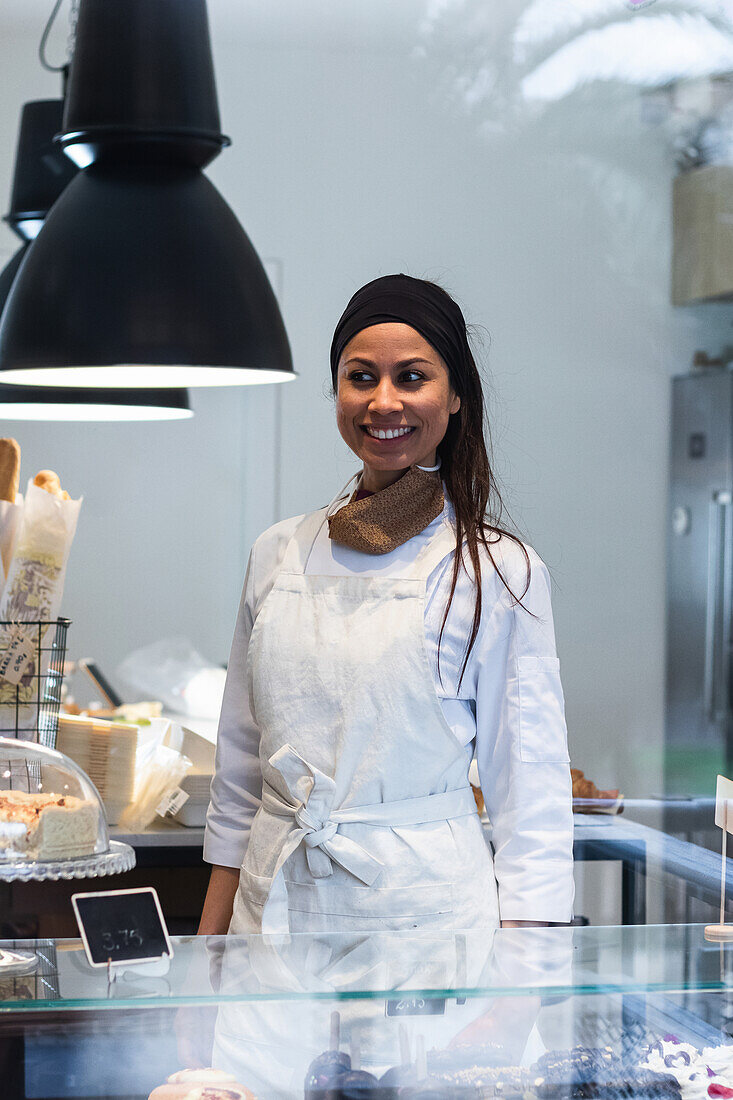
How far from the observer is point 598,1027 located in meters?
1.00

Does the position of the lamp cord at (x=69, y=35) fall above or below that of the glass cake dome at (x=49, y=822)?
above

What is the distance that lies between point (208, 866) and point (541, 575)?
960mm

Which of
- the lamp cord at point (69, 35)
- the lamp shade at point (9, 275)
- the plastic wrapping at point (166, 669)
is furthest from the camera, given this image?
the plastic wrapping at point (166, 669)

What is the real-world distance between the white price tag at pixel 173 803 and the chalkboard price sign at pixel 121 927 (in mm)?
1144

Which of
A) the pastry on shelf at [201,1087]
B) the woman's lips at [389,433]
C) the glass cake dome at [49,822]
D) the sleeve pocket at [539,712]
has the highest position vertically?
the woman's lips at [389,433]

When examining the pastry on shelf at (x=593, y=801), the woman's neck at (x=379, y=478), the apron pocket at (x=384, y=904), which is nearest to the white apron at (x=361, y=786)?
the apron pocket at (x=384, y=904)

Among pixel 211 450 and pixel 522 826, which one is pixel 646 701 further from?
pixel 522 826

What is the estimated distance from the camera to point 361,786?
1.46 m

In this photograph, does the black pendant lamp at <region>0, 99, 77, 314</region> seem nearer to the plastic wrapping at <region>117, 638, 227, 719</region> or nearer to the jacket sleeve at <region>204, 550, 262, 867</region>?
the jacket sleeve at <region>204, 550, 262, 867</region>

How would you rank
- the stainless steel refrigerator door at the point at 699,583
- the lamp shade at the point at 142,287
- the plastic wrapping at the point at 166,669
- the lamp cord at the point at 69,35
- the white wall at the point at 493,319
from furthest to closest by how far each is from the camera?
1. the plastic wrapping at the point at 166,669
2. the stainless steel refrigerator door at the point at 699,583
3. the white wall at the point at 493,319
4. the lamp cord at the point at 69,35
5. the lamp shade at the point at 142,287

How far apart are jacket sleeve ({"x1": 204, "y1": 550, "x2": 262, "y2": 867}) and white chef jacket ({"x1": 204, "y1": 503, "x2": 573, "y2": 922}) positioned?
0.17m

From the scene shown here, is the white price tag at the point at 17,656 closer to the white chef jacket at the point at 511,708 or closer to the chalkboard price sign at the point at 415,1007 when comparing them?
the white chef jacket at the point at 511,708

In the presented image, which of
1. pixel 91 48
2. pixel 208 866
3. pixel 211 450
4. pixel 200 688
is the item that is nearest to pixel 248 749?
pixel 208 866

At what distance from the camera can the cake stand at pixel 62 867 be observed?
1.07 m
